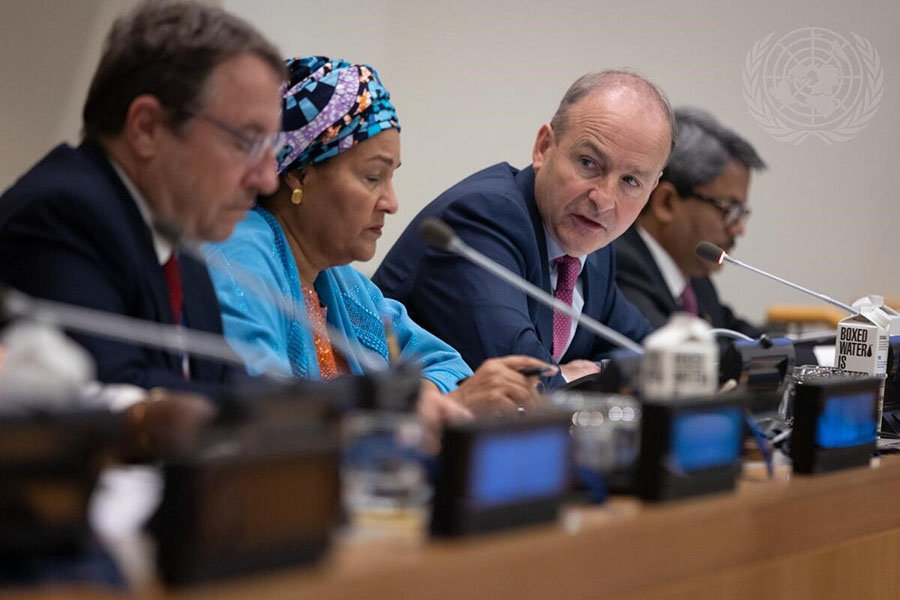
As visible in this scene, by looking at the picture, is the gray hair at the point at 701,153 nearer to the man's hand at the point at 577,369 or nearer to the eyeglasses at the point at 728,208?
Answer: the eyeglasses at the point at 728,208

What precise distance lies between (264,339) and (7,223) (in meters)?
0.53

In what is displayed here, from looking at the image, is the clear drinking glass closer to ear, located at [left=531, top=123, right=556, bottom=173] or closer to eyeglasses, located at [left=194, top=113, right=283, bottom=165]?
eyeglasses, located at [left=194, top=113, right=283, bottom=165]

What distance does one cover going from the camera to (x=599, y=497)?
1.26 meters

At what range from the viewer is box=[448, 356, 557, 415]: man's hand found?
1685mm

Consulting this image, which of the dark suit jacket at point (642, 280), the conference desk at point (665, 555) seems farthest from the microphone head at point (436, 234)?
the dark suit jacket at point (642, 280)

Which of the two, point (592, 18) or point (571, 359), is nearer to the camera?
point (571, 359)

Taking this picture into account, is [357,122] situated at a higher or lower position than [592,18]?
lower

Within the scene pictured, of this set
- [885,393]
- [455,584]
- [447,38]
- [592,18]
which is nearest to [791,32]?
[592,18]

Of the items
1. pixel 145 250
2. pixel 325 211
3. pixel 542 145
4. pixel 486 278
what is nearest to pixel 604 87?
pixel 542 145

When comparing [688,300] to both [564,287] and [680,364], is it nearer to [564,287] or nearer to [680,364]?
[564,287]

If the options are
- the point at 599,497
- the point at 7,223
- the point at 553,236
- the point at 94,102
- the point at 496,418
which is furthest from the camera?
the point at 553,236

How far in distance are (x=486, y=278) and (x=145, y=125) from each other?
1003 mm

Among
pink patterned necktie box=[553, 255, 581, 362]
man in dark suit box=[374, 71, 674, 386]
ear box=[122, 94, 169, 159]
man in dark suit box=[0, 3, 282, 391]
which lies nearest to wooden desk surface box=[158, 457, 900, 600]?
man in dark suit box=[0, 3, 282, 391]

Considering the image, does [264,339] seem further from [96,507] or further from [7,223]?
[96,507]
